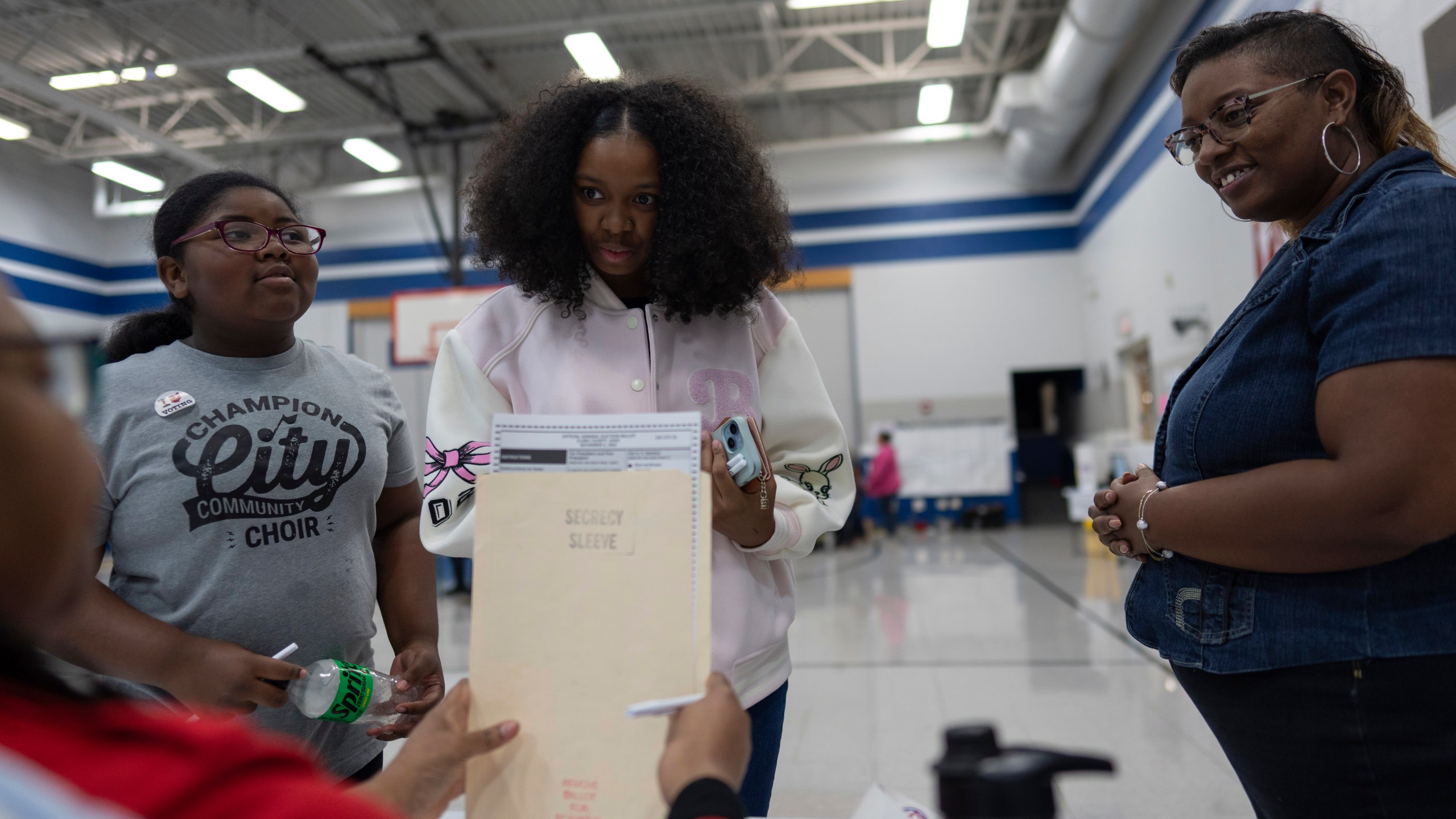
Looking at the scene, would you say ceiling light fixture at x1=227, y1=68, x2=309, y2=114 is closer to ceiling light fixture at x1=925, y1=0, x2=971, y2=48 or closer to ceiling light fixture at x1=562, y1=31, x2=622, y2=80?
ceiling light fixture at x1=562, y1=31, x2=622, y2=80

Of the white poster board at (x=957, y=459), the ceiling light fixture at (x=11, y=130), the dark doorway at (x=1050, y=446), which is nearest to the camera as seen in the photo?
the ceiling light fixture at (x=11, y=130)

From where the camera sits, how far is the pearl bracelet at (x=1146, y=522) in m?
1.02

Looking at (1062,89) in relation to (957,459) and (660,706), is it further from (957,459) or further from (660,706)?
(660,706)

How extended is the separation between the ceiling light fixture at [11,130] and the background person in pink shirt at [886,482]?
36.5ft

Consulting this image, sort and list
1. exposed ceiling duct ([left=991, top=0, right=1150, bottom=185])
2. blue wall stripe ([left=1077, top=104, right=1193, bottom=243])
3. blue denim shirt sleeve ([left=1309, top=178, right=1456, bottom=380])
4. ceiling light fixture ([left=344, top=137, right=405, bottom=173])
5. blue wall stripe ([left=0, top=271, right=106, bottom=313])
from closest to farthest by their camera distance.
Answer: blue denim shirt sleeve ([left=1309, top=178, right=1456, bottom=380]) → exposed ceiling duct ([left=991, top=0, right=1150, bottom=185]) → blue wall stripe ([left=1077, top=104, right=1193, bottom=243]) → ceiling light fixture ([left=344, top=137, right=405, bottom=173]) → blue wall stripe ([left=0, top=271, right=106, bottom=313])

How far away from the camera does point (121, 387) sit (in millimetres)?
1214

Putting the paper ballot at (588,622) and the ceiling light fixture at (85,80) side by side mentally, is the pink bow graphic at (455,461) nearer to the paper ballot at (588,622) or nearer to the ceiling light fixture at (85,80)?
the paper ballot at (588,622)

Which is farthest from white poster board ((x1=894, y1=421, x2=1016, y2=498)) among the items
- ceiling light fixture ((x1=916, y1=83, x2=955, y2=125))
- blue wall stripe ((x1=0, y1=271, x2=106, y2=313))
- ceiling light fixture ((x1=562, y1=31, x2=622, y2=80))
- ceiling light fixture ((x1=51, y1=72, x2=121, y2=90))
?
blue wall stripe ((x1=0, y1=271, x2=106, y2=313))

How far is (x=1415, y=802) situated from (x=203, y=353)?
1.64 meters

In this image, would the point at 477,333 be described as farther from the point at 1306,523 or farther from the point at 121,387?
the point at 1306,523

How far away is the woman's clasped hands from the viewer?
104 cm

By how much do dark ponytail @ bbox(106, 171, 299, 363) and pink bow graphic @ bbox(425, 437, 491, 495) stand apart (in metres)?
0.64

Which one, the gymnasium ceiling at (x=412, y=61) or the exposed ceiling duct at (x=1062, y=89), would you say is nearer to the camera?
the exposed ceiling duct at (x=1062, y=89)

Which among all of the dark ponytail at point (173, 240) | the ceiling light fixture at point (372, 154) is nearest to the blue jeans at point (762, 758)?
the dark ponytail at point (173, 240)
